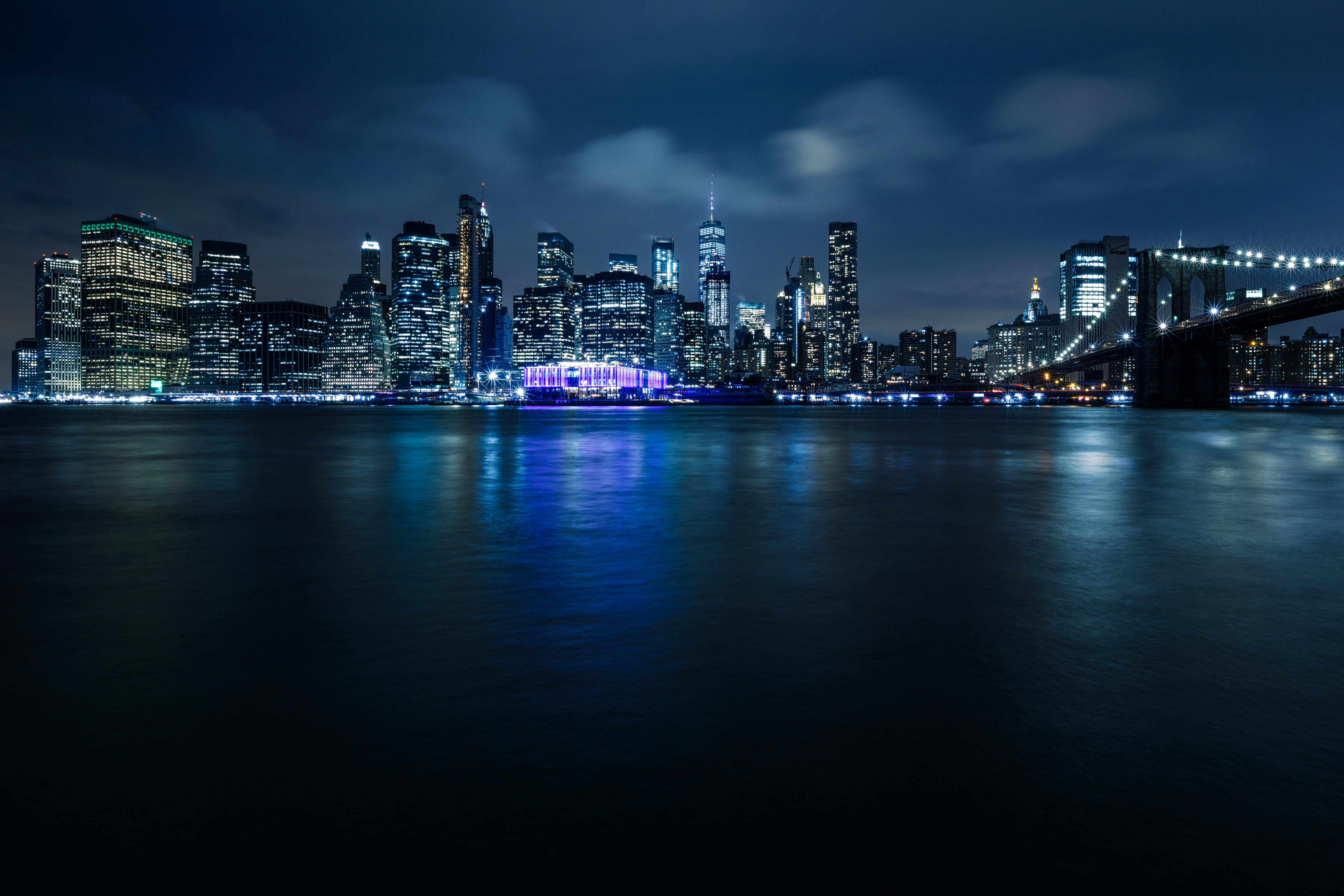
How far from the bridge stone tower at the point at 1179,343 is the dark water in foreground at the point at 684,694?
99.5m

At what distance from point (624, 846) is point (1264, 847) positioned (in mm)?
3196

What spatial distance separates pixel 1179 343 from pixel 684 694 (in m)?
116

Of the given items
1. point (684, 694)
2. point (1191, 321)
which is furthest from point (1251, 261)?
point (684, 694)

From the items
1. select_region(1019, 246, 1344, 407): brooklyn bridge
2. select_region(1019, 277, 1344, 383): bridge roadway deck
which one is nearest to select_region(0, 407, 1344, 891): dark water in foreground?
select_region(1019, 277, 1344, 383): bridge roadway deck

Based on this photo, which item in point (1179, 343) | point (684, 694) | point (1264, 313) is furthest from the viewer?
point (1179, 343)

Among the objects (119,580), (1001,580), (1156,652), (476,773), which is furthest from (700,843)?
(119,580)

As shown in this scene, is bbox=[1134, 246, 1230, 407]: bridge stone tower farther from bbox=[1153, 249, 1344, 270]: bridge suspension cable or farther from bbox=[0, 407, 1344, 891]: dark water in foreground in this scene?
bbox=[0, 407, 1344, 891]: dark water in foreground

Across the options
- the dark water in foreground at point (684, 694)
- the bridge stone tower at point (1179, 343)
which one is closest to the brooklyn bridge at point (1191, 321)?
the bridge stone tower at point (1179, 343)

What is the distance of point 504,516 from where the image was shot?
53.7 ft

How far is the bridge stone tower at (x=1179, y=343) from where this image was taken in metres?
100

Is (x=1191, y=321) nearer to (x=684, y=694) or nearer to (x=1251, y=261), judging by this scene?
(x=1251, y=261)

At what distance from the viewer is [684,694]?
6.02 meters

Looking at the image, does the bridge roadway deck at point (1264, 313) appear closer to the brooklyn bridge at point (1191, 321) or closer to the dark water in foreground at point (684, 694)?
the brooklyn bridge at point (1191, 321)

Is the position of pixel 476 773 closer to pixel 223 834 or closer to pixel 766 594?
pixel 223 834
